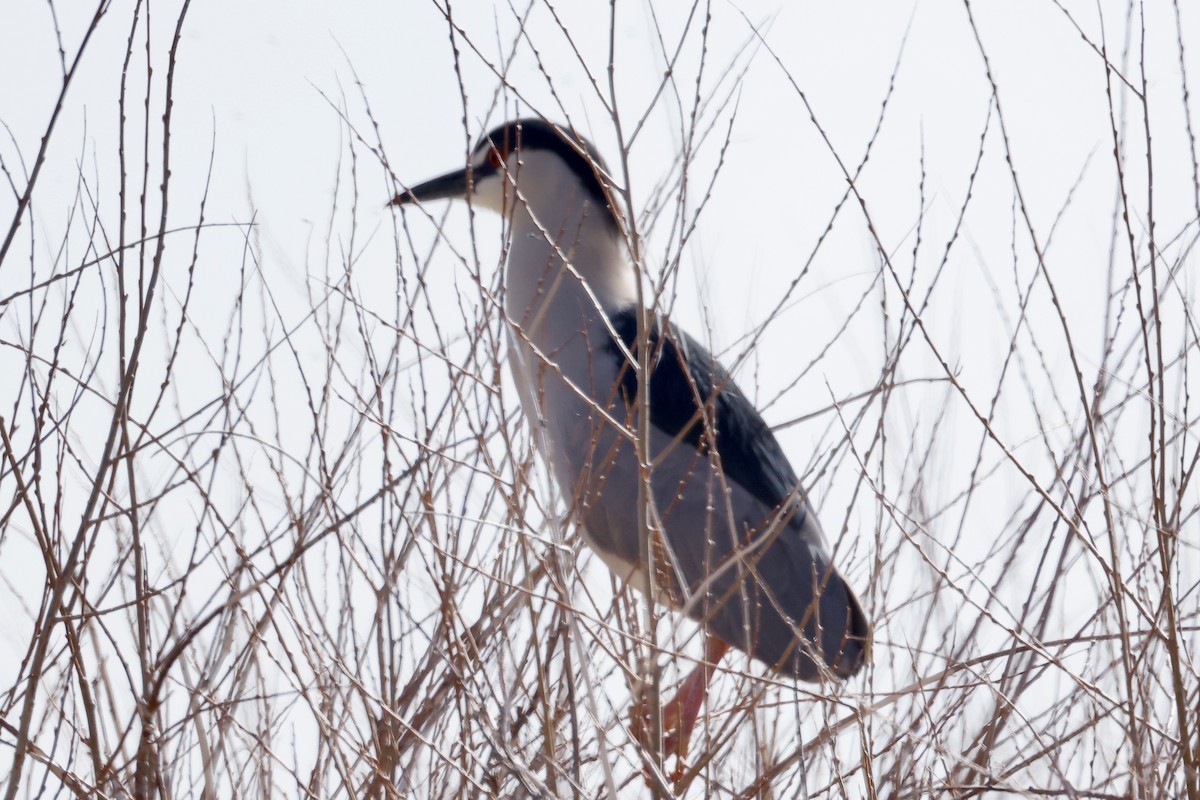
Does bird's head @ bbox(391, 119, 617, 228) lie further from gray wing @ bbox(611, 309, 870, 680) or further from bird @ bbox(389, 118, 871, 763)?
gray wing @ bbox(611, 309, 870, 680)

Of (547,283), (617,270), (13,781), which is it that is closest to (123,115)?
(13,781)

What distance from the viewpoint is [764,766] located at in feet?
5.89

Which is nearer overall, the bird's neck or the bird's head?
the bird's neck

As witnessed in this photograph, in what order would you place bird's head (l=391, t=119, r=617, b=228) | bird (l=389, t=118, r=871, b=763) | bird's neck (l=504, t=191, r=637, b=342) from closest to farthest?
bird (l=389, t=118, r=871, b=763), bird's neck (l=504, t=191, r=637, b=342), bird's head (l=391, t=119, r=617, b=228)

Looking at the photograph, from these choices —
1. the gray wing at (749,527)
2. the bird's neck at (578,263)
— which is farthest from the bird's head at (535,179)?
the gray wing at (749,527)

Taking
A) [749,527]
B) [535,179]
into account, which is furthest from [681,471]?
[535,179]

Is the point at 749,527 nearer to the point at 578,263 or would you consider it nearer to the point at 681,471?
the point at 681,471

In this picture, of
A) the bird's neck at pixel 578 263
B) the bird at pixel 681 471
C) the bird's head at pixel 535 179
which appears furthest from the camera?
the bird's head at pixel 535 179

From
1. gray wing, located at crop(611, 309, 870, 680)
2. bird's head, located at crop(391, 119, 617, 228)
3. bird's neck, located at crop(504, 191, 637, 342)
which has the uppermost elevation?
bird's head, located at crop(391, 119, 617, 228)

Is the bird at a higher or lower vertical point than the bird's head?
lower

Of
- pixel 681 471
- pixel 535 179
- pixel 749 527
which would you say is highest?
pixel 535 179

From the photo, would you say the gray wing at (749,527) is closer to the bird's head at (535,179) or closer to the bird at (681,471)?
the bird at (681,471)

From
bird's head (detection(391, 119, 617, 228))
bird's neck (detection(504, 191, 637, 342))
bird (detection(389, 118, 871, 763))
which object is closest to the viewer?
bird (detection(389, 118, 871, 763))

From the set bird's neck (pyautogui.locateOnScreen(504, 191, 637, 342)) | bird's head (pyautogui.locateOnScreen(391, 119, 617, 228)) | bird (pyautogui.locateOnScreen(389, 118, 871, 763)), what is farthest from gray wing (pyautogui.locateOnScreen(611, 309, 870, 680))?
bird's head (pyautogui.locateOnScreen(391, 119, 617, 228))
